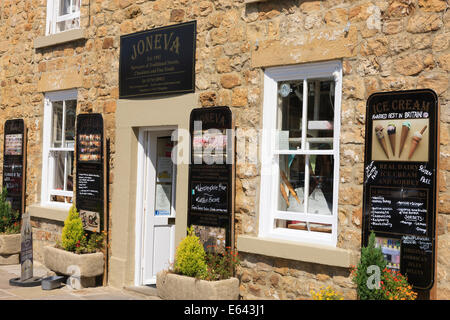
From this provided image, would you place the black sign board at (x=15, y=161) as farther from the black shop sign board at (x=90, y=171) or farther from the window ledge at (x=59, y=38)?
the black shop sign board at (x=90, y=171)

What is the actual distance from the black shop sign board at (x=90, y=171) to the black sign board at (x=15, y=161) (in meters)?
1.83

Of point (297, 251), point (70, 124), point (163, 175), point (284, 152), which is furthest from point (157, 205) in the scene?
Answer: point (297, 251)

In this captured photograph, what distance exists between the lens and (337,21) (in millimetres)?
5656

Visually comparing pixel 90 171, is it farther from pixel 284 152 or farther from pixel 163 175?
pixel 284 152

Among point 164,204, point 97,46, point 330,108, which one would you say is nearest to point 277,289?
point 330,108

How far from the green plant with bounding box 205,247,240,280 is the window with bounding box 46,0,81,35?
499 cm

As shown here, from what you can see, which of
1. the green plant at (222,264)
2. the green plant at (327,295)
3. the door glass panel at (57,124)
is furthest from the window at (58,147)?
the green plant at (327,295)

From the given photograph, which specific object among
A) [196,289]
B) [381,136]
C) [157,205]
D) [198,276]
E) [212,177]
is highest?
[381,136]

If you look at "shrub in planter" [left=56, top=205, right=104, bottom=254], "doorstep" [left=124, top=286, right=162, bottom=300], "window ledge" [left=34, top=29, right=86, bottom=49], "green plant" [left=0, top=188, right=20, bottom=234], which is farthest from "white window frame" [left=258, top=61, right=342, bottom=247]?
"green plant" [left=0, top=188, right=20, bottom=234]

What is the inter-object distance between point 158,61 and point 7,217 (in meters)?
4.48

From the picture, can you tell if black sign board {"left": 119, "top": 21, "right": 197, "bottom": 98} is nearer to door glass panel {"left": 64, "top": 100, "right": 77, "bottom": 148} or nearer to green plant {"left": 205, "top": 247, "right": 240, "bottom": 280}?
door glass panel {"left": 64, "top": 100, "right": 77, "bottom": 148}

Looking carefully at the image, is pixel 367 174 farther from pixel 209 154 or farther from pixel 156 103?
pixel 156 103

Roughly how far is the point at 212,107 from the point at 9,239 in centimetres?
502

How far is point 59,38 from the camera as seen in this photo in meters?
9.01
